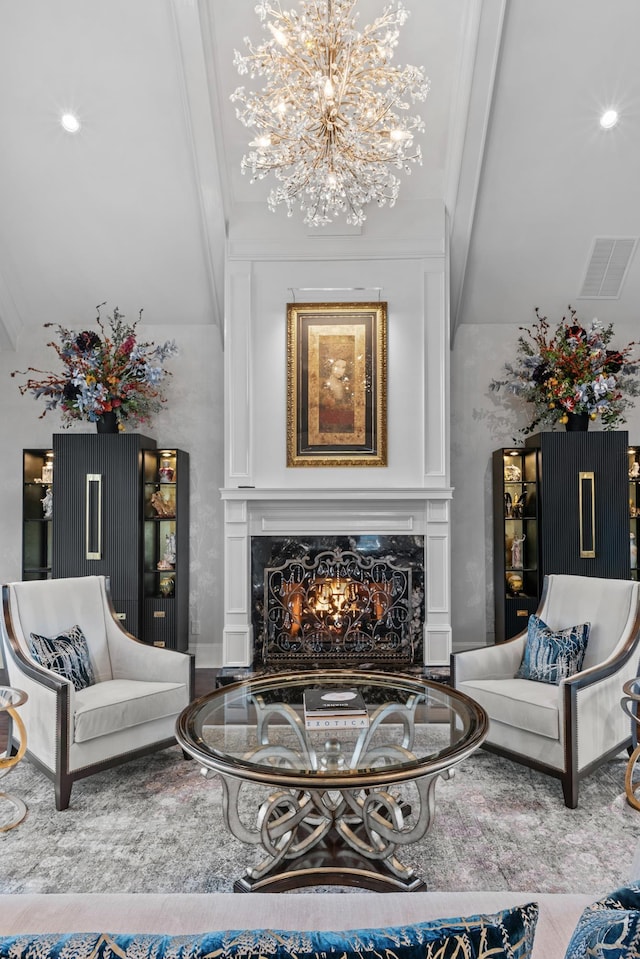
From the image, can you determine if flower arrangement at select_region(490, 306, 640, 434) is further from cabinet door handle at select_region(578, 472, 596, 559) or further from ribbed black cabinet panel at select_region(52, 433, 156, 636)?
ribbed black cabinet panel at select_region(52, 433, 156, 636)

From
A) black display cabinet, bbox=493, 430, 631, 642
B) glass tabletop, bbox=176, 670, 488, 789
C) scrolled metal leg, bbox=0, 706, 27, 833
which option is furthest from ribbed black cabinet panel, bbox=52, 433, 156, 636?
black display cabinet, bbox=493, 430, 631, 642

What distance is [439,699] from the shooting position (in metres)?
2.63

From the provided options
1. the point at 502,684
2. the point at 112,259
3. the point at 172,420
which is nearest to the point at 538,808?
the point at 502,684

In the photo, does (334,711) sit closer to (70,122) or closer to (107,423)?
(107,423)

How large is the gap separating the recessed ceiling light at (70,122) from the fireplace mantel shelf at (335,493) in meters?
2.62

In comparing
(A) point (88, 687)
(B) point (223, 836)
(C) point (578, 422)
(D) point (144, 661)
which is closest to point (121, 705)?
(A) point (88, 687)

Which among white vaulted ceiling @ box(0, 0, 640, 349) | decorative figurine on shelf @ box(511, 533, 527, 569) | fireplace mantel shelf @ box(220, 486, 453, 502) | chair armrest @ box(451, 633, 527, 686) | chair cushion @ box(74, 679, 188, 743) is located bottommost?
chair cushion @ box(74, 679, 188, 743)

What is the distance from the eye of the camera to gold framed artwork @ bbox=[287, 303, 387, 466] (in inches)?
183

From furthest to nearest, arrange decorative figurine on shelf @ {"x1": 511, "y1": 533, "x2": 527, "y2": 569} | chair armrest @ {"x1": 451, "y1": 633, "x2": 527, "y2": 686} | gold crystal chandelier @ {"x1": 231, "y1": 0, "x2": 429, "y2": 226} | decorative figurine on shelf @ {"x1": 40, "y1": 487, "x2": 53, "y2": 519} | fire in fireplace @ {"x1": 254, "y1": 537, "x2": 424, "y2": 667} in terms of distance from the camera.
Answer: decorative figurine on shelf @ {"x1": 40, "y1": 487, "x2": 53, "y2": 519} < decorative figurine on shelf @ {"x1": 511, "y1": 533, "x2": 527, "y2": 569} < fire in fireplace @ {"x1": 254, "y1": 537, "x2": 424, "y2": 667} < chair armrest @ {"x1": 451, "y1": 633, "x2": 527, "y2": 686} < gold crystal chandelier @ {"x1": 231, "y1": 0, "x2": 429, "y2": 226}

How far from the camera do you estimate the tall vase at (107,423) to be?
491 centimetres

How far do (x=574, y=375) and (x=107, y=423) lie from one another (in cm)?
365

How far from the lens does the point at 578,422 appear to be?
4836 millimetres

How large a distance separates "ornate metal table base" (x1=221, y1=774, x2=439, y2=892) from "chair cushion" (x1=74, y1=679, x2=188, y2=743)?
3.16 feet

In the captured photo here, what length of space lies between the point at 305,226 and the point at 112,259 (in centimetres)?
156
